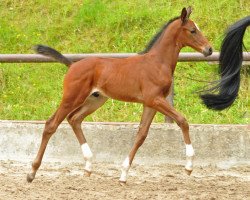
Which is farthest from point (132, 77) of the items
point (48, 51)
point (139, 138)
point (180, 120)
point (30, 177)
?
point (30, 177)

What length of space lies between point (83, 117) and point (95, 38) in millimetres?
6067

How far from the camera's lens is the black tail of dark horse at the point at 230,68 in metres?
8.02

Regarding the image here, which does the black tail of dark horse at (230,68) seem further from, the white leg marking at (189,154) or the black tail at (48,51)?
the black tail at (48,51)

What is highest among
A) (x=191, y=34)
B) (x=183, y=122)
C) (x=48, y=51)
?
(x=191, y=34)

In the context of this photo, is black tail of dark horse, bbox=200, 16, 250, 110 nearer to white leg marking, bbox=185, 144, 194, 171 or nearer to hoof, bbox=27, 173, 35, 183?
white leg marking, bbox=185, 144, 194, 171

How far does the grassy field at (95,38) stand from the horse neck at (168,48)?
10.4 feet

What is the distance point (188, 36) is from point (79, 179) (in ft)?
6.11

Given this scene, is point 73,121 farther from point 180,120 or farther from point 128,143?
point 180,120

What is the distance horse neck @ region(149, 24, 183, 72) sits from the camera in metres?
8.02

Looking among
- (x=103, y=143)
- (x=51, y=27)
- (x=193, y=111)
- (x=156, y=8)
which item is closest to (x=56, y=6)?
(x=51, y=27)

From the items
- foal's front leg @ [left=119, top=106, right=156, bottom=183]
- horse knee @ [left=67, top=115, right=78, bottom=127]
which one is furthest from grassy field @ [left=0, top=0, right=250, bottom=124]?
foal's front leg @ [left=119, top=106, right=156, bottom=183]

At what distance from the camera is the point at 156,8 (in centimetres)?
1481

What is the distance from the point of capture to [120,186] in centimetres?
779

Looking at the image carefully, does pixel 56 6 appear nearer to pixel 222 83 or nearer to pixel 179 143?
pixel 179 143
